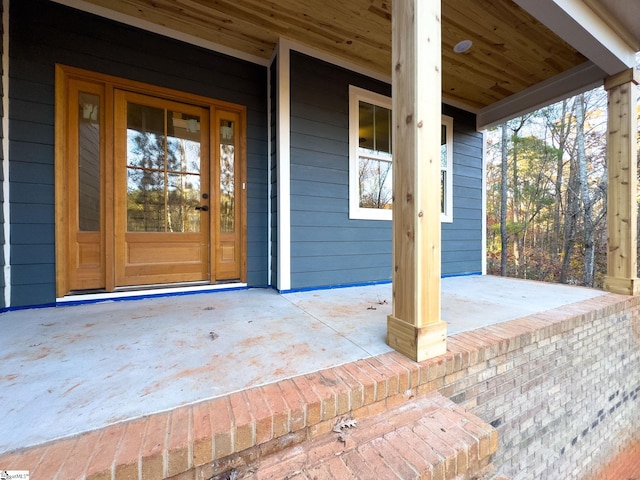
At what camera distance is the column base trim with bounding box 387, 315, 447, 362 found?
133 centimetres

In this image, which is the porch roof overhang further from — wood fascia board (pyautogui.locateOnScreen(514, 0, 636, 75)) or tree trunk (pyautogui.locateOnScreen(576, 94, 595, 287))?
tree trunk (pyautogui.locateOnScreen(576, 94, 595, 287))

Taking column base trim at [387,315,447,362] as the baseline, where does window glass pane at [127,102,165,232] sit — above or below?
above

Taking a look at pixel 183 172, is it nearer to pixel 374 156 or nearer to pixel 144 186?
pixel 144 186

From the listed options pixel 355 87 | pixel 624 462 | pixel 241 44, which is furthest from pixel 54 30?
pixel 624 462

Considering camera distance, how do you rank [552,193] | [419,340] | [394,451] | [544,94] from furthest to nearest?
[552,193], [544,94], [419,340], [394,451]

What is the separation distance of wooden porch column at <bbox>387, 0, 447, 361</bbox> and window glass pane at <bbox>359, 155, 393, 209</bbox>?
6.42ft

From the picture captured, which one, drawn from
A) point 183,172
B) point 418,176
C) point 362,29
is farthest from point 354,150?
point 418,176

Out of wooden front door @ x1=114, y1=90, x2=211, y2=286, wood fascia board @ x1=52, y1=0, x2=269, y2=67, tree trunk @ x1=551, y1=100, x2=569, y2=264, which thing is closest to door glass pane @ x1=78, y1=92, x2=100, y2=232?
wooden front door @ x1=114, y1=90, x2=211, y2=286

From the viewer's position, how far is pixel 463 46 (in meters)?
2.79

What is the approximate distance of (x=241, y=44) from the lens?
110 inches

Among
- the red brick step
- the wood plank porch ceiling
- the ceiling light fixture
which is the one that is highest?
the wood plank porch ceiling

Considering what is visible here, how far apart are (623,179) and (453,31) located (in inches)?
92.3

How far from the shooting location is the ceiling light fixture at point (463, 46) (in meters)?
2.74

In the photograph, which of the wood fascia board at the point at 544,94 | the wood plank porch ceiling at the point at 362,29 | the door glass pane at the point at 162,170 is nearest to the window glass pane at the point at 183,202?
the door glass pane at the point at 162,170
